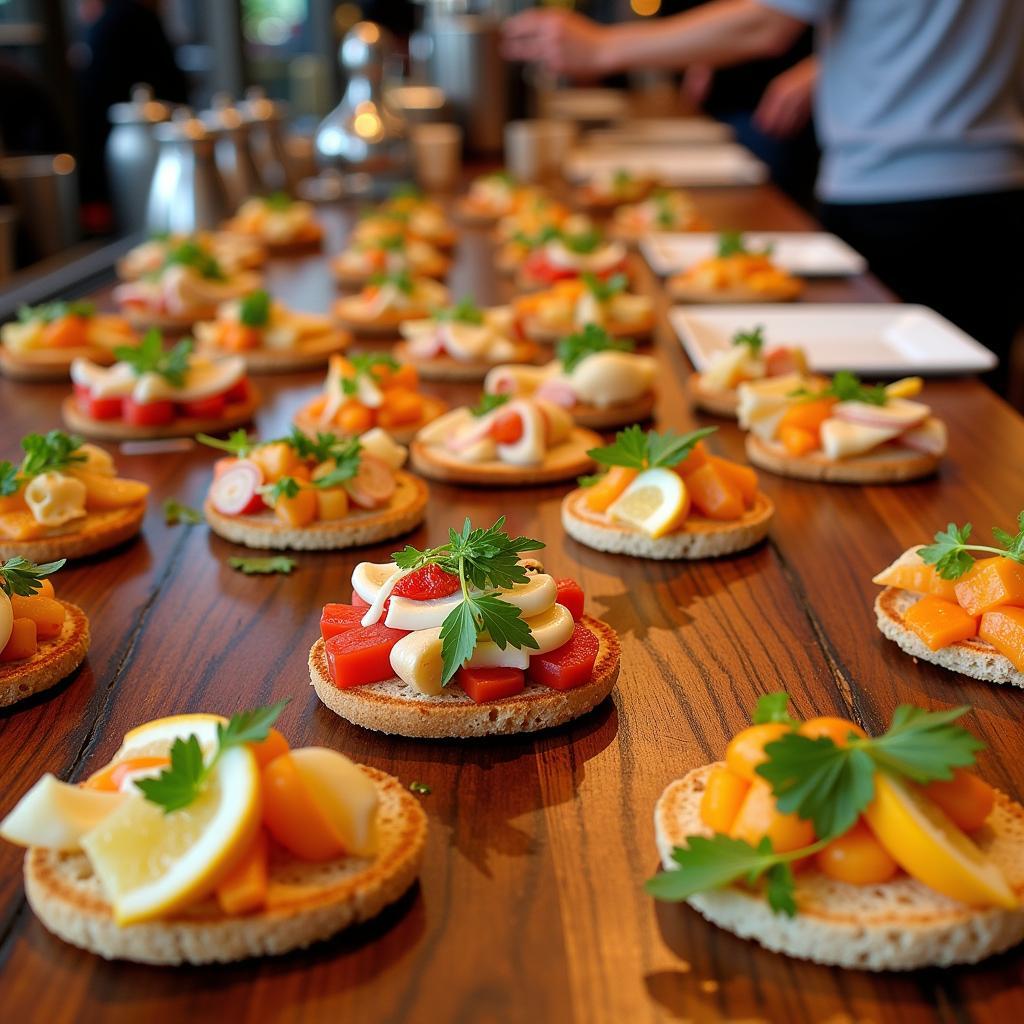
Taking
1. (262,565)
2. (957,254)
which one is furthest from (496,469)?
(957,254)

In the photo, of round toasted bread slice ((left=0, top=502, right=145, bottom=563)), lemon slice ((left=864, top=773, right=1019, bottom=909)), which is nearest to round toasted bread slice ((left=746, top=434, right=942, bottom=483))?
round toasted bread slice ((left=0, top=502, right=145, bottom=563))

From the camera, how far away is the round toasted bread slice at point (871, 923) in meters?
1.23

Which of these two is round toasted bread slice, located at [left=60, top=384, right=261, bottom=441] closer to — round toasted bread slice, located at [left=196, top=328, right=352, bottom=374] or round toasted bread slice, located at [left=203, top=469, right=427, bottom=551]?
round toasted bread slice, located at [left=196, top=328, right=352, bottom=374]

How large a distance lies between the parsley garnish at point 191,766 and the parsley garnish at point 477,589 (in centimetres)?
36

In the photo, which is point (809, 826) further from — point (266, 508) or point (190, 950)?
point (266, 508)

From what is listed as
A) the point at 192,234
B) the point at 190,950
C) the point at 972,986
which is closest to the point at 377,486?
the point at 190,950

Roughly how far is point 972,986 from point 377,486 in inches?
59.0

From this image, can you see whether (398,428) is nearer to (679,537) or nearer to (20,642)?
(679,537)

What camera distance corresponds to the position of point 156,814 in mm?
1257

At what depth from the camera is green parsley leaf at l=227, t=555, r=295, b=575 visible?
229 cm

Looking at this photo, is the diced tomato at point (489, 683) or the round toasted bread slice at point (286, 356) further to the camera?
the round toasted bread slice at point (286, 356)

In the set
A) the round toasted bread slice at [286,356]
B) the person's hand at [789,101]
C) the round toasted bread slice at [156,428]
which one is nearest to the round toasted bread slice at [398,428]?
the round toasted bread slice at [156,428]

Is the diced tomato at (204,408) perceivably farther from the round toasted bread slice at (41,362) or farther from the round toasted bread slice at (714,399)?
the round toasted bread slice at (714,399)

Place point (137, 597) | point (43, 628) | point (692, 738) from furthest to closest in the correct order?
point (137, 597), point (43, 628), point (692, 738)
